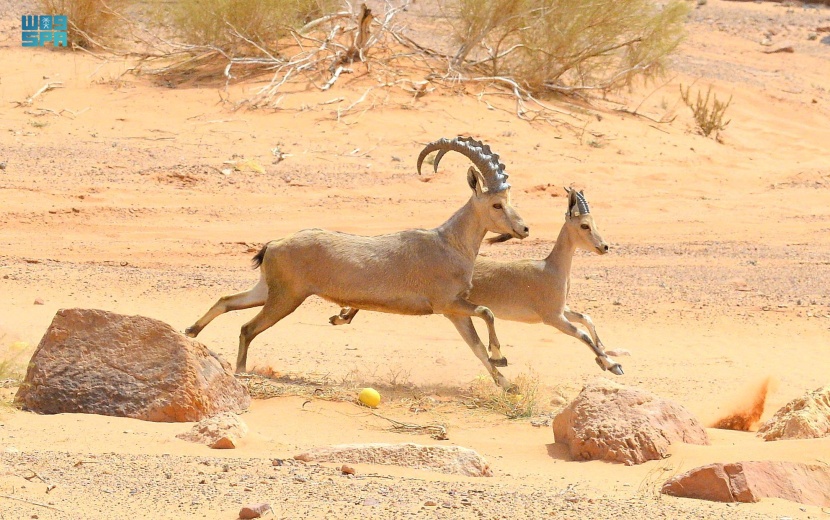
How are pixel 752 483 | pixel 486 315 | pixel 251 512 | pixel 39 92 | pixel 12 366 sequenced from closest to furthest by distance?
pixel 251 512 → pixel 752 483 → pixel 12 366 → pixel 486 315 → pixel 39 92

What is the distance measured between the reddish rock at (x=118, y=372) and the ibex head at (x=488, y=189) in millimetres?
2692

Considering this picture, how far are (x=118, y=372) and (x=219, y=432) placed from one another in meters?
1.08

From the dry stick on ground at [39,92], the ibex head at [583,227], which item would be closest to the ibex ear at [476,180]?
the ibex head at [583,227]

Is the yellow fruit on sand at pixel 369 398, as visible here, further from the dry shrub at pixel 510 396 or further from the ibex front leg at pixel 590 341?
the ibex front leg at pixel 590 341

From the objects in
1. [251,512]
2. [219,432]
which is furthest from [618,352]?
[251,512]

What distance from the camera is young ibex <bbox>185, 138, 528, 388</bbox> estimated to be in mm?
8391

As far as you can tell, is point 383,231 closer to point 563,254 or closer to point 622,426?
point 563,254

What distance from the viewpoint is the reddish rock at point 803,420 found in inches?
268

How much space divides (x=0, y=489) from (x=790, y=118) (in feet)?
77.0

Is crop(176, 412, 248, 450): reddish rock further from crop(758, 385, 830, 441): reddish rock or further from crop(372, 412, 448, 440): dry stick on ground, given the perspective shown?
crop(758, 385, 830, 441): reddish rock

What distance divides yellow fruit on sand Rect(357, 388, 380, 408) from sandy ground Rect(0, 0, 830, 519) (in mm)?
124

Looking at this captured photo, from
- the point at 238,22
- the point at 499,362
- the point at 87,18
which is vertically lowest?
the point at 499,362

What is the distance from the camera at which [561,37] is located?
2120 cm

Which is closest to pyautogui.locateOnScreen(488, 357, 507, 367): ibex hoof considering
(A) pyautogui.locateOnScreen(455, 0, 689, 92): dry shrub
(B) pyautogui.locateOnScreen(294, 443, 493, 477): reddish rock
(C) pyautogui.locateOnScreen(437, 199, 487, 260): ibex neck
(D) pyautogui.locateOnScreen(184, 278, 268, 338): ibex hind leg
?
(C) pyautogui.locateOnScreen(437, 199, 487, 260): ibex neck
